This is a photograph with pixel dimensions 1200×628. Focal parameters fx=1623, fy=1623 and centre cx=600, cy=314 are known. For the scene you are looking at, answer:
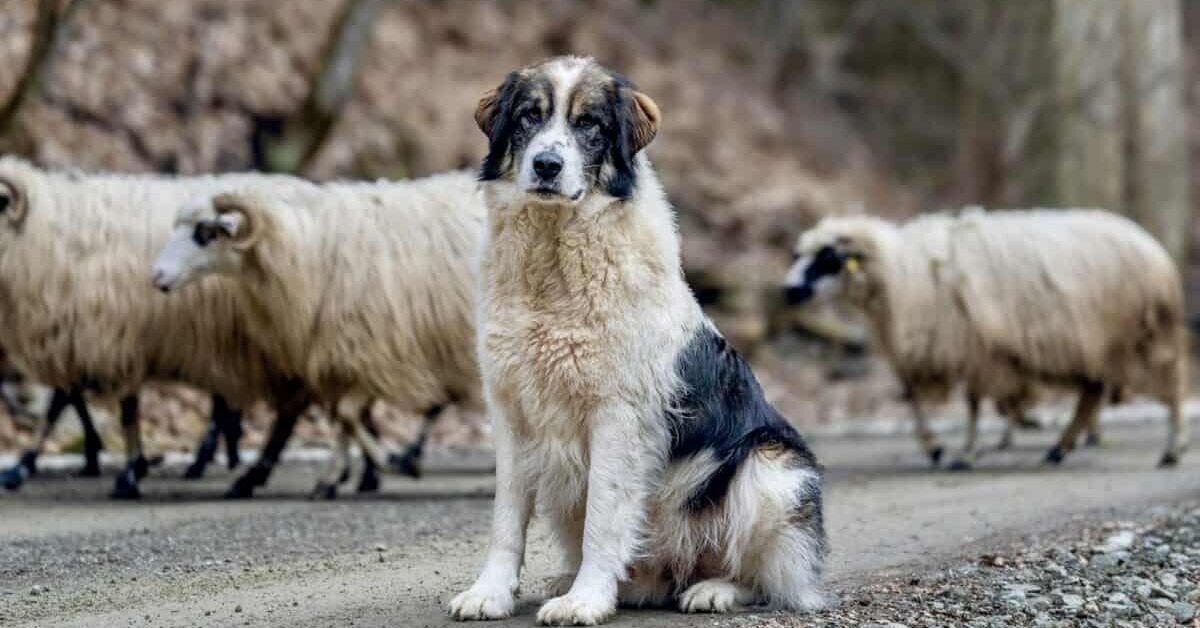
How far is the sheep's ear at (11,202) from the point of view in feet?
35.0

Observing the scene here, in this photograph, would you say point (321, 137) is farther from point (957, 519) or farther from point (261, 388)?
point (957, 519)

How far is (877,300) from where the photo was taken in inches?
512

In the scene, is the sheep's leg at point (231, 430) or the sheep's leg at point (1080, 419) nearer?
the sheep's leg at point (231, 430)

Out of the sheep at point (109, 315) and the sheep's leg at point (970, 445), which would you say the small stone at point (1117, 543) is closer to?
the sheep's leg at point (970, 445)

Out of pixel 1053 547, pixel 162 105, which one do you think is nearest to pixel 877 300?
pixel 1053 547

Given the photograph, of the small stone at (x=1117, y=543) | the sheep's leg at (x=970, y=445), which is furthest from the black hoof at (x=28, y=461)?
the small stone at (x=1117, y=543)

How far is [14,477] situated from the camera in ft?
35.2

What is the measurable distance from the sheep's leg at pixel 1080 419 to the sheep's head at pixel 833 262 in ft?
6.41

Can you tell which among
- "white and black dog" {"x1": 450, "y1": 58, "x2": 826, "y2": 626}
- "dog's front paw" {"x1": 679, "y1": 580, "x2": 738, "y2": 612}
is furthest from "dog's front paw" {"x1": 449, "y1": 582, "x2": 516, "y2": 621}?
"dog's front paw" {"x1": 679, "y1": 580, "x2": 738, "y2": 612}

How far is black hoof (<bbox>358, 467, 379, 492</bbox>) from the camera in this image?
11.0 meters

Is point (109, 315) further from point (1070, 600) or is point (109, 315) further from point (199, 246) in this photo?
point (1070, 600)

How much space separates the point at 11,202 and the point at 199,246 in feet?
4.76

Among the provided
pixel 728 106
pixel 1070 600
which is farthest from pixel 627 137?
pixel 728 106

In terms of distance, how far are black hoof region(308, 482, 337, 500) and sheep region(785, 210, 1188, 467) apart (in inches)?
175
